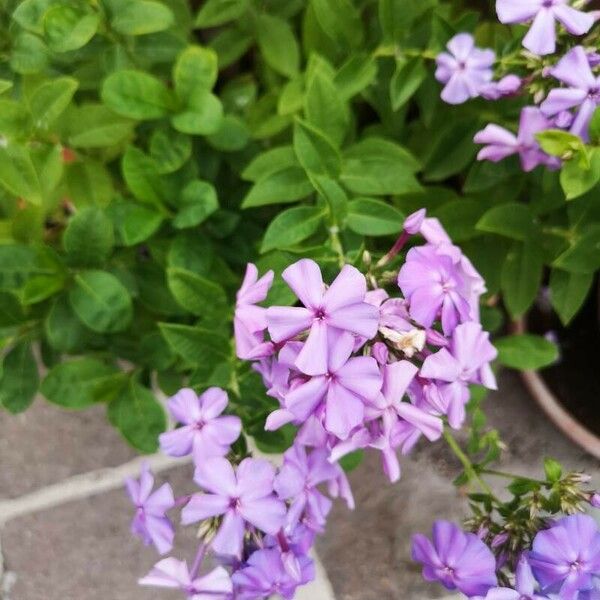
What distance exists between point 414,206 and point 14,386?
1.59 feet

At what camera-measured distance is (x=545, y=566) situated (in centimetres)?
60

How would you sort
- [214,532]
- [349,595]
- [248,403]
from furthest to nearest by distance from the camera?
[349,595] → [248,403] → [214,532]

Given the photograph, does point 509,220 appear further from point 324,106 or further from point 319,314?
point 319,314

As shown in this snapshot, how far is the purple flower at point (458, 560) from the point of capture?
62 cm

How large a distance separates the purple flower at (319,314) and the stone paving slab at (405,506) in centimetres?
54

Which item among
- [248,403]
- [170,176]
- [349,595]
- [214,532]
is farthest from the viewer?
[349,595]

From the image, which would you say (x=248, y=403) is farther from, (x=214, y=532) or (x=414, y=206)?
(x=414, y=206)

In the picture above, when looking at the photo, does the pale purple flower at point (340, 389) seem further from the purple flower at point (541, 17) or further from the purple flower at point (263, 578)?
the purple flower at point (541, 17)

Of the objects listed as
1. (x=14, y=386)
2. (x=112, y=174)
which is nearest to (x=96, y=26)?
(x=112, y=174)

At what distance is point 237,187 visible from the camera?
98 cm

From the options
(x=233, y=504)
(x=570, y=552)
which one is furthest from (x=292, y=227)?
(x=570, y=552)

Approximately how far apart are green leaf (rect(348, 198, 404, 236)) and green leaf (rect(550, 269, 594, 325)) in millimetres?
192

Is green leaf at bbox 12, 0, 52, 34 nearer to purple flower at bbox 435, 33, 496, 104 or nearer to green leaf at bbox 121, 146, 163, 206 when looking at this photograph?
green leaf at bbox 121, 146, 163, 206

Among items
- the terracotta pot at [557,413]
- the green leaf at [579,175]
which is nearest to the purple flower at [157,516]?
the green leaf at [579,175]
